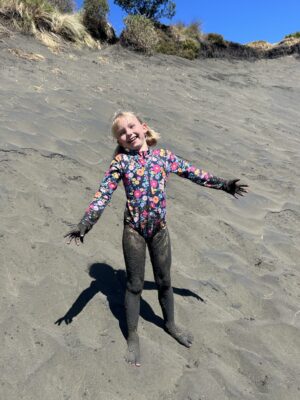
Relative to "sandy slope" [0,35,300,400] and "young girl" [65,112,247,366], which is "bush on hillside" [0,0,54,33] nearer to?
"sandy slope" [0,35,300,400]

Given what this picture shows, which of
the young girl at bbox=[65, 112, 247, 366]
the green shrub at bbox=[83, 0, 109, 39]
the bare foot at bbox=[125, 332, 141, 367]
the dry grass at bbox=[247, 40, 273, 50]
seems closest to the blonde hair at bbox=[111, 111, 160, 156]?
the young girl at bbox=[65, 112, 247, 366]

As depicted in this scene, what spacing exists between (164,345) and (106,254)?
1112mm

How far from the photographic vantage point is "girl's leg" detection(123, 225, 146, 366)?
3076 millimetres

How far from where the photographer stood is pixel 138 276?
3.13m

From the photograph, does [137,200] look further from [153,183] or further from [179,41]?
[179,41]

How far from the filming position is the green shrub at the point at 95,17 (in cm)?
1272

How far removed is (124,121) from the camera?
3061mm

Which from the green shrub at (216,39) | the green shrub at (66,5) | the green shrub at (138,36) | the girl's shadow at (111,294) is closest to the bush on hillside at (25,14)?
the green shrub at (138,36)

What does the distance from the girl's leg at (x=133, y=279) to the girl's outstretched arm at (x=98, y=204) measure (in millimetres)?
269

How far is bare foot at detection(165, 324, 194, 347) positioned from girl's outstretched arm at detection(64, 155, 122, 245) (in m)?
1.00

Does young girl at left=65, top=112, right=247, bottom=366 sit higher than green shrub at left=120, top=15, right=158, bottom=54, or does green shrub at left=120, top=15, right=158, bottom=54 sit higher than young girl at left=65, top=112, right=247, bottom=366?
green shrub at left=120, top=15, right=158, bottom=54

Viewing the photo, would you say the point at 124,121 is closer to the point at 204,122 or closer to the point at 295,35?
the point at 204,122

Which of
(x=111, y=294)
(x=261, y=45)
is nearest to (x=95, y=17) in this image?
(x=261, y=45)

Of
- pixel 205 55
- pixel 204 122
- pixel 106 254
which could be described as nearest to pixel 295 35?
pixel 205 55
